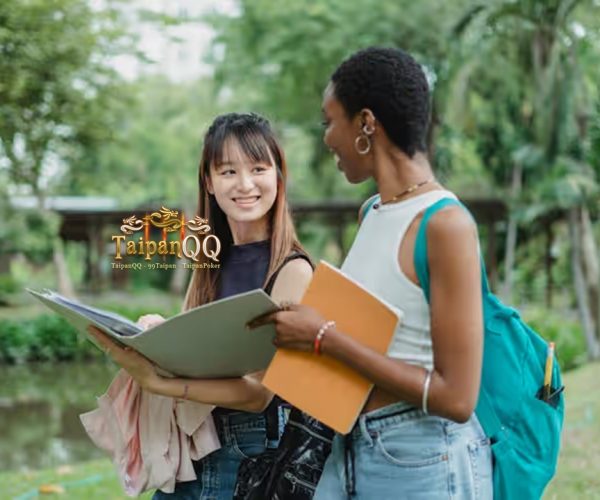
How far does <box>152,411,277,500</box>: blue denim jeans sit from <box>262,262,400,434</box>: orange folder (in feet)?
1.60

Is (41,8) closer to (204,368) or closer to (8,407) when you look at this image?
(8,407)

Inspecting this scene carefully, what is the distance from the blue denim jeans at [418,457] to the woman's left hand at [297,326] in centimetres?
19

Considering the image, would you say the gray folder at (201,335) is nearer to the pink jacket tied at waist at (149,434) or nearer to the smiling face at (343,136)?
the pink jacket tied at waist at (149,434)

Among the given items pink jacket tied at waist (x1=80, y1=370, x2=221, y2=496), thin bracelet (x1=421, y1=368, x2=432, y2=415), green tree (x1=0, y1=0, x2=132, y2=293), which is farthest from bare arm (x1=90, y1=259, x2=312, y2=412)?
green tree (x1=0, y1=0, x2=132, y2=293)

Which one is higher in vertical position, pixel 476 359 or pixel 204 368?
pixel 476 359

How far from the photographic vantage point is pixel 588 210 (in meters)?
13.7

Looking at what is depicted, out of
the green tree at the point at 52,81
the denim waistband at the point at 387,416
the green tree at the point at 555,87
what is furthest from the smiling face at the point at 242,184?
the green tree at the point at 555,87

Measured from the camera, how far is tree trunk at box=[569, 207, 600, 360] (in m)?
13.1

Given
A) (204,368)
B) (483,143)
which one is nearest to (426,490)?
(204,368)

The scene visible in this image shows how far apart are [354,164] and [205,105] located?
20.5 meters

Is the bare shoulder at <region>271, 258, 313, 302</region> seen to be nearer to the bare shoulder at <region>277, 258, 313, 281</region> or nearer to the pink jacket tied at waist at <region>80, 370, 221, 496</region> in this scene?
the bare shoulder at <region>277, 258, 313, 281</region>

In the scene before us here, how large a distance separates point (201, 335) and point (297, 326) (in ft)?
0.80

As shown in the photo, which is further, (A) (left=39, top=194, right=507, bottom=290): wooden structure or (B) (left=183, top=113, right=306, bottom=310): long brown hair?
(A) (left=39, top=194, right=507, bottom=290): wooden structure

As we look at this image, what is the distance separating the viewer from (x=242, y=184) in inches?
75.5
